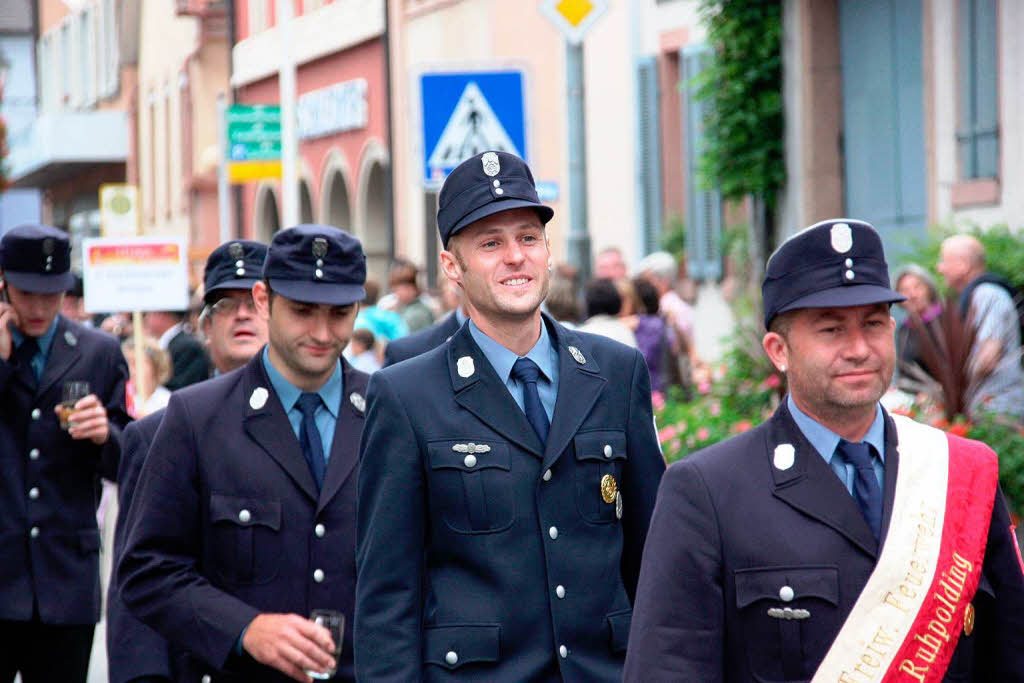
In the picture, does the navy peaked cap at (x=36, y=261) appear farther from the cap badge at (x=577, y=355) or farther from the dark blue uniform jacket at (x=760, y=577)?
the dark blue uniform jacket at (x=760, y=577)

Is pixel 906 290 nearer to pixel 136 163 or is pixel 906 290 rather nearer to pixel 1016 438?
pixel 1016 438

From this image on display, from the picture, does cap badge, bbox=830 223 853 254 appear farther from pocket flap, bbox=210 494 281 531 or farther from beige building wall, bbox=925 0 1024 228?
beige building wall, bbox=925 0 1024 228

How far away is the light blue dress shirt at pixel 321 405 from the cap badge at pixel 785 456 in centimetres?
195

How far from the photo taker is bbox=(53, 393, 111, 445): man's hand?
7379mm

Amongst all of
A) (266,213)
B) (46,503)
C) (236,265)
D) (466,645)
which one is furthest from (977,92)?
(266,213)

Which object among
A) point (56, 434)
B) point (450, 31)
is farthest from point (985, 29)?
point (450, 31)

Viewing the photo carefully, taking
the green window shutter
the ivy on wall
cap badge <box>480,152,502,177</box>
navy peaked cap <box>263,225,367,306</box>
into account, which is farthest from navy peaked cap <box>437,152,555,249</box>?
the green window shutter

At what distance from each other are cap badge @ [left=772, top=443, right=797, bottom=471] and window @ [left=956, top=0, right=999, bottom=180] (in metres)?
11.3

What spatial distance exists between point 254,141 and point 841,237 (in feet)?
53.3

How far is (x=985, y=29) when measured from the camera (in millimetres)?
14898

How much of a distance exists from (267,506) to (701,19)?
13.0 m

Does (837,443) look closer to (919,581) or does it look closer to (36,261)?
(919,581)

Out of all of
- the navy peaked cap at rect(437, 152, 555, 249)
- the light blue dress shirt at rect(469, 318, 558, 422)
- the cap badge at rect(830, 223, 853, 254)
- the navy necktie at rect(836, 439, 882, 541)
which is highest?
the navy peaked cap at rect(437, 152, 555, 249)

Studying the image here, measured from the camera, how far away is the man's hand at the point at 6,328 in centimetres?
749
